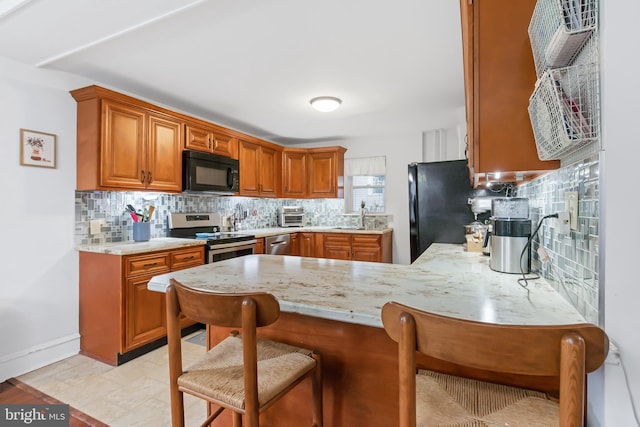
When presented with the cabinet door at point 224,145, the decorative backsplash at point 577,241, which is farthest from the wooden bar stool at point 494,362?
the cabinet door at point 224,145

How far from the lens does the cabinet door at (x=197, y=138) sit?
3.36 m

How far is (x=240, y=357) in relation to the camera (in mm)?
1128

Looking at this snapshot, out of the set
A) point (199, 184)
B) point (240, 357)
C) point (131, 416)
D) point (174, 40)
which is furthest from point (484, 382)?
point (199, 184)

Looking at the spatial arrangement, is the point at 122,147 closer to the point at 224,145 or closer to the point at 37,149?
the point at 37,149

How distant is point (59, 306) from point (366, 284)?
279cm

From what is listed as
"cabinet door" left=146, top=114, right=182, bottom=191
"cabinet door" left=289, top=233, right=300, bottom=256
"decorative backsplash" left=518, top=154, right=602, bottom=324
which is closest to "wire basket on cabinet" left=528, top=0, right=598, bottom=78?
"decorative backsplash" left=518, top=154, right=602, bottom=324

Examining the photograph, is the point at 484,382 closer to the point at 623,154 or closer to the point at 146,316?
the point at 623,154

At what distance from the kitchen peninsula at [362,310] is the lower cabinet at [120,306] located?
1.38 m

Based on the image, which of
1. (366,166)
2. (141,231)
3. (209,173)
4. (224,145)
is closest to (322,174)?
(366,166)

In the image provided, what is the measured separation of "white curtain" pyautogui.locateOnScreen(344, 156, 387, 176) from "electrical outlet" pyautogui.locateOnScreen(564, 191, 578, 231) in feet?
13.3

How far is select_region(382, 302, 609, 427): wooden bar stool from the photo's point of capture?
0.55m

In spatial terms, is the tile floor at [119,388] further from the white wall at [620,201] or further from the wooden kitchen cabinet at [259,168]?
the wooden kitchen cabinet at [259,168]

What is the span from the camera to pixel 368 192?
5.21 m

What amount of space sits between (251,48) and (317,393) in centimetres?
228
